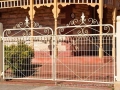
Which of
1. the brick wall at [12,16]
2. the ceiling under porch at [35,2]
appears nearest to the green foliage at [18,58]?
the ceiling under porch at [35,2]

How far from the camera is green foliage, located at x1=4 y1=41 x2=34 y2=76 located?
11031 mm

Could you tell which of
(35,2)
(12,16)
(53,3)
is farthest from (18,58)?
(12,16)

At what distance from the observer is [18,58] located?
11148mm

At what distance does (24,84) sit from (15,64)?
1208mm

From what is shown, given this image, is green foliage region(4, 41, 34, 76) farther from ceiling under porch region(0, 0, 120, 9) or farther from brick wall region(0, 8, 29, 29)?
brick wall region(0, 8, 29, 29)

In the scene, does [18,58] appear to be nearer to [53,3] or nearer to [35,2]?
[53,3]

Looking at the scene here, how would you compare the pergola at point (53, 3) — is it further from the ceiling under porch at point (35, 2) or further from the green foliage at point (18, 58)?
the green foliage at point (18, 58)

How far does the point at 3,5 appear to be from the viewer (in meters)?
17.3

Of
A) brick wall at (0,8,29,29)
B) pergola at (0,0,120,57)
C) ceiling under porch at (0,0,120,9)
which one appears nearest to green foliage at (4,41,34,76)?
pergola at (0,0,120,57)

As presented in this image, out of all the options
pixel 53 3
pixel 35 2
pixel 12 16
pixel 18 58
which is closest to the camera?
pixel 18 58

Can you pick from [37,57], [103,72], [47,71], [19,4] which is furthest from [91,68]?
[19,4]

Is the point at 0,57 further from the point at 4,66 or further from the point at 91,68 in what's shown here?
the point at 91,68

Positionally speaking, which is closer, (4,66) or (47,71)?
(4,66)

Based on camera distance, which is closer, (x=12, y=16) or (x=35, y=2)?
(x=35, y=2)
